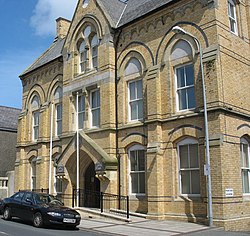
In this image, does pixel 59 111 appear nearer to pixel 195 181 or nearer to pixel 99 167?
pixel 99 167

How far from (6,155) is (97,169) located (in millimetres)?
17719

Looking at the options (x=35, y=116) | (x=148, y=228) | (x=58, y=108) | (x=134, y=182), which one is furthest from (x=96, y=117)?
(x=148, y=228)

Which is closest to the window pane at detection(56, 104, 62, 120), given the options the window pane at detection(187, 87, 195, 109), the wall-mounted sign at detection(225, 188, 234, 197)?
the window pane at detection(187, 87, 195, 109)

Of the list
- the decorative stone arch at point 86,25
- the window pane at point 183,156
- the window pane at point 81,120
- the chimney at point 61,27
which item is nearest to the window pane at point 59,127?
the window pane at point 81,120

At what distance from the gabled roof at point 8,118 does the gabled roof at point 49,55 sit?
806cm

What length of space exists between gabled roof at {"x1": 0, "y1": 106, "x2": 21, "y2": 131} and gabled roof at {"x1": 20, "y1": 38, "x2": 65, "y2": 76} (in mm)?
8058

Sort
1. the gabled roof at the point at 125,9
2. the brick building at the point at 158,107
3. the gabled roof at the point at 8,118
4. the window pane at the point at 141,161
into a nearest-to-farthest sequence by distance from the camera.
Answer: the brick building at the point at 158,107 < the window pane at the point at 141,161 < the gabled roof at the point at 125,9 < the gabled roof at the point at 8,118

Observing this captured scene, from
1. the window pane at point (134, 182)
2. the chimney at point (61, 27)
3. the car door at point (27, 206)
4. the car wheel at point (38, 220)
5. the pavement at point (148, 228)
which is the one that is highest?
the chimney at point (61, 27)

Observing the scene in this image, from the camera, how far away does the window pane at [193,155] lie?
16641 mm

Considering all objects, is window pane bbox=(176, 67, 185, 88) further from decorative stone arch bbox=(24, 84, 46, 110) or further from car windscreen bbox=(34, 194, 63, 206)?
decorative stone arch bbox=(24, 84, 46, 110)

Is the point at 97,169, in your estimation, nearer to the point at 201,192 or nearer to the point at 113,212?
the point at 113,212

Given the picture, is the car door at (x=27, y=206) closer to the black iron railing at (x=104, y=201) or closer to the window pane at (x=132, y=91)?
the black iron railing at (x=104, y=201)

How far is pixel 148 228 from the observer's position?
14711 mm

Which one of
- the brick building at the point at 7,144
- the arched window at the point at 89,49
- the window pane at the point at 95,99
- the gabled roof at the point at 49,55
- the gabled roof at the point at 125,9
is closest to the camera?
the gabled roof at the point at 125,9
